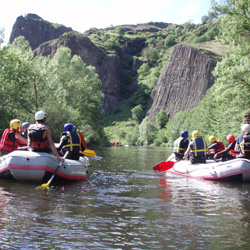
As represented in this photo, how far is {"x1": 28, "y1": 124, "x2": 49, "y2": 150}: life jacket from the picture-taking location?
364 inches

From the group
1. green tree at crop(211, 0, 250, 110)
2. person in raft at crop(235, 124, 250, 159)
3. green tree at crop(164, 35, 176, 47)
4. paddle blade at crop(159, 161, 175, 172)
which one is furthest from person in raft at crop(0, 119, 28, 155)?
green tree at crop(164, 35, 176, 47)

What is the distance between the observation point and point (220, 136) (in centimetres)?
3603

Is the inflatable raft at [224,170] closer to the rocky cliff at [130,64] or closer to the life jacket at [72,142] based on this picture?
the life jacket at [72,142]

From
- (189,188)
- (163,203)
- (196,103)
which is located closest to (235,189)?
(189,188)

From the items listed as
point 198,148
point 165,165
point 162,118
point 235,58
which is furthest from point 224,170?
point 162,118

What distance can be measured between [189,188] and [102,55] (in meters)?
111

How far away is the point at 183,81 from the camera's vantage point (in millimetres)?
87375

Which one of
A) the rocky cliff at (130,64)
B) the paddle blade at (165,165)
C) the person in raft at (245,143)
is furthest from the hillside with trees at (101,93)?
the person in raft at (245,143)

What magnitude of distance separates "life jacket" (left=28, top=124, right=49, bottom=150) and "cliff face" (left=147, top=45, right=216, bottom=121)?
245ft

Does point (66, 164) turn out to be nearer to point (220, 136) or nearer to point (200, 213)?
point (200, 213)

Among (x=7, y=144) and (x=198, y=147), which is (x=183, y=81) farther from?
(x=7, y=144)

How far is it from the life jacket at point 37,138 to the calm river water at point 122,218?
1168 mm

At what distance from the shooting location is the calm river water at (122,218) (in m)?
4.68

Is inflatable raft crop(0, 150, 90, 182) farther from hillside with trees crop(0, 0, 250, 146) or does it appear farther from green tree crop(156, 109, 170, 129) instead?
green tree crop(156, 109, 170, 129)
